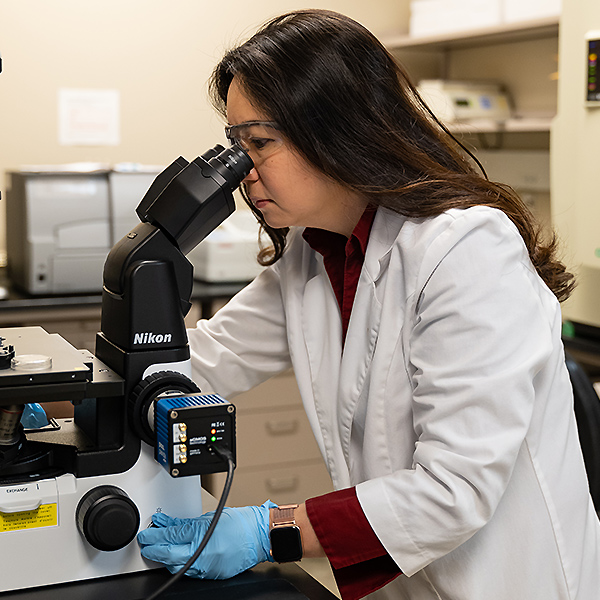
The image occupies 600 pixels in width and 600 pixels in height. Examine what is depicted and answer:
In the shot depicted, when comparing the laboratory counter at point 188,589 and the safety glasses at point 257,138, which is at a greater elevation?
the safety glasses at point 257,138

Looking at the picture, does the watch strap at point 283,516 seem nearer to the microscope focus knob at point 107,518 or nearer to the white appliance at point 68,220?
the microscope focus knob at point 107,518

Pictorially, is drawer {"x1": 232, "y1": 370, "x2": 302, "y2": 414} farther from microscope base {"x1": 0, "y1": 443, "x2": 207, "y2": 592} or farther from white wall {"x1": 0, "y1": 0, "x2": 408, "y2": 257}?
microscope base {"x1": 0, "y1": 443, "x2": 207, "y2": 592}

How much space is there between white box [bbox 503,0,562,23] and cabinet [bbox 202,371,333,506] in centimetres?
156

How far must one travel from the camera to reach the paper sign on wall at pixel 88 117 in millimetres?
3178

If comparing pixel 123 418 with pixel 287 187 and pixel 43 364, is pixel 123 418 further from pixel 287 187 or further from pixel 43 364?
pixel 287 187

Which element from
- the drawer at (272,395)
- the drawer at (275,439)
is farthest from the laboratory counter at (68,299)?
the drawer at (275,439)

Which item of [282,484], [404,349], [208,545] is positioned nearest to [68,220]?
[282,484]

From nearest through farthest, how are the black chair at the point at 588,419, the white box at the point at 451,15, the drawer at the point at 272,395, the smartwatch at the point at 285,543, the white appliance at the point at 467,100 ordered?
the smartwatch at the point at 285,543 → the black chair at the point at 588,419 → the drawer at the point at 272,395 → the white box at the point at 451,15 → the white appliance at the point at 467,100

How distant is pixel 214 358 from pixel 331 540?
491 mm

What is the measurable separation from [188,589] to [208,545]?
5cm

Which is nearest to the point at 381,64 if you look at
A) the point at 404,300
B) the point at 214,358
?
the point at 404,300

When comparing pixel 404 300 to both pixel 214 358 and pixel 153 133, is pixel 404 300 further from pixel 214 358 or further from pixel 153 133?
pixel 153 133

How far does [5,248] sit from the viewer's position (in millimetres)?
3139

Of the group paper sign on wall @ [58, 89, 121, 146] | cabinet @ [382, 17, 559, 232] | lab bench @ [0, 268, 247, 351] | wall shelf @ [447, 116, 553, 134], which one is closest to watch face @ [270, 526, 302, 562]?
lab bench @ [0, 268, 247, 351]
